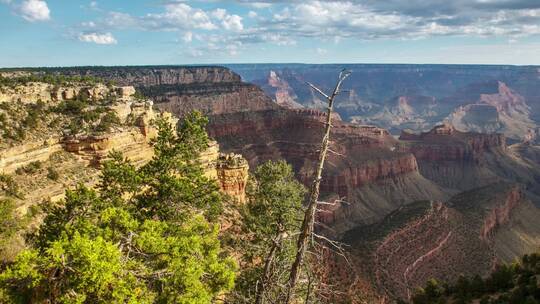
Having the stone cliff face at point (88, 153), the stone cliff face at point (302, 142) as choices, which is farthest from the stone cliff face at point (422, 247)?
the stone cliff face at point (302, 142)

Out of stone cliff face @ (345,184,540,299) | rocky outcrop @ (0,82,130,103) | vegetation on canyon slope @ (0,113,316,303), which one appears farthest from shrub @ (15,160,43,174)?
stone cliff face @ (345,184,540,299)

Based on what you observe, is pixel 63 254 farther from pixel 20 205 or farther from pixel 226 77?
pixel 226 77

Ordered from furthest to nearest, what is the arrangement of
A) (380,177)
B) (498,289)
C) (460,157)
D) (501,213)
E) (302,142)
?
(460,157) → (380,177) → (302,142) → (501,213) → (498,289)

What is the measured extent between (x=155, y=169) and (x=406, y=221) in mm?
42050

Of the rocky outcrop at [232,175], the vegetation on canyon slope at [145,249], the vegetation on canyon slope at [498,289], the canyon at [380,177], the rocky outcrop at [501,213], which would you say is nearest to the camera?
the vegetation on canyon slope at [145,249]

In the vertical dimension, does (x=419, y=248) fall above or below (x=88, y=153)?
below

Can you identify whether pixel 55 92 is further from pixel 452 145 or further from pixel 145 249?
pixel 452 145

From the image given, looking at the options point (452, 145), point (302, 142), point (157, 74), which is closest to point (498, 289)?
point (302, 142)

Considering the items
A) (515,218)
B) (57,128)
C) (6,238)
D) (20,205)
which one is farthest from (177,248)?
(515,218)

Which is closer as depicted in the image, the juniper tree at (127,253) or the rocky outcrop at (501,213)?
the juniper tree at (127,253)

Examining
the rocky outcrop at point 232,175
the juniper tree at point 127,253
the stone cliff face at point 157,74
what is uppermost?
the stone cliff face at point 157,74

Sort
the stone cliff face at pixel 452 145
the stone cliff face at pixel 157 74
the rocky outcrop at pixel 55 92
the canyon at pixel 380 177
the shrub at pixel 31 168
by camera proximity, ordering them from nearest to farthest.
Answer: the shrub at pixel 31 168, the rocky outcrop at pixel 55 92, the canyon at pixel 380 177, the stone cliff face at pixel 157 74, the stone cliff face at pixel 452 145

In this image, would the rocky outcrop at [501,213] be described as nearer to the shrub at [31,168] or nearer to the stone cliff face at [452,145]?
the stone cliff face at [452,145]

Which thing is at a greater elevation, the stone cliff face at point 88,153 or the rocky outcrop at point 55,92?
the rocky outcrop at point 55,92
